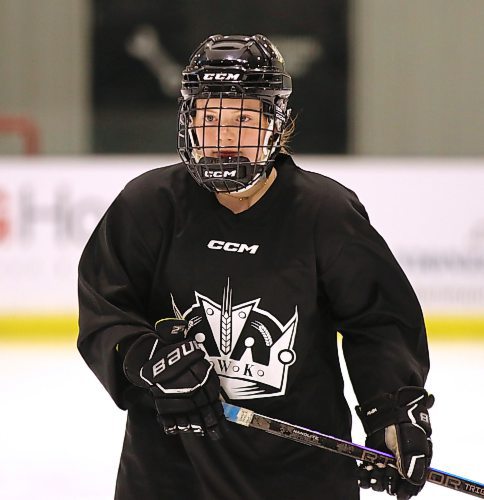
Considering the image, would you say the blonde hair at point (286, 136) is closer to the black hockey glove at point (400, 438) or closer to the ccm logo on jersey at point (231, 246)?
the ccm logo on jersey at point (231, 246)

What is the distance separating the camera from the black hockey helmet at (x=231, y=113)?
1.80m

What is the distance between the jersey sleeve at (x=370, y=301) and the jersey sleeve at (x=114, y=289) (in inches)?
11.8

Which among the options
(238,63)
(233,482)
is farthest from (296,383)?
(238,63)

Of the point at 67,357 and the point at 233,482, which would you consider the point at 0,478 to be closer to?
the point at 233,482

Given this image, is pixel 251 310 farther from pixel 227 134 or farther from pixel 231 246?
pixel 227 134

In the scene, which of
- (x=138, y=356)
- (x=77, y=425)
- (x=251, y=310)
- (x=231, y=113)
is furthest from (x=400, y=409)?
(x=77, y=425)

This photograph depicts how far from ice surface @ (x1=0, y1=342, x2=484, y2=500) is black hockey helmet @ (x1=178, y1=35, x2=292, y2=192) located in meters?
1.42

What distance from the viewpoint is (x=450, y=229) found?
5.46 meters

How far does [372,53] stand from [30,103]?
214 cm

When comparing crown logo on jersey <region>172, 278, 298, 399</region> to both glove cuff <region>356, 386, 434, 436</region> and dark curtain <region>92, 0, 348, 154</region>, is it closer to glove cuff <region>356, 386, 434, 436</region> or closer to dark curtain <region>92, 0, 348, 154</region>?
glove cuff <region>356, 386, 434, 436</region>

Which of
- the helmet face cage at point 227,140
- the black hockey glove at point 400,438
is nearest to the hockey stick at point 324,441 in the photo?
the black hockey glove at point 400,438

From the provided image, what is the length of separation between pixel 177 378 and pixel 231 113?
1.40 feet

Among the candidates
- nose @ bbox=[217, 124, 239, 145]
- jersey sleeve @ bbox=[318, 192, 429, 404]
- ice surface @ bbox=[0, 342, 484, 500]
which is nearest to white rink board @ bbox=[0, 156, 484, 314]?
ice surface @ bbox=[0, 342, 484, 500]

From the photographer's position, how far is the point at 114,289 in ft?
6.20
